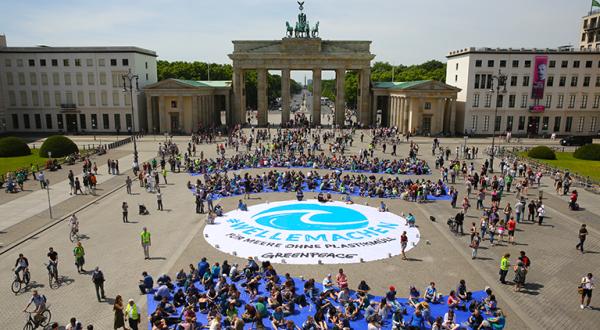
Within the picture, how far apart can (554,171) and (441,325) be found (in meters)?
34.9

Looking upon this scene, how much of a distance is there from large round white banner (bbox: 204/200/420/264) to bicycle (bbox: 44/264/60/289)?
7571mm

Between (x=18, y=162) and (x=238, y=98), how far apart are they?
1583 inches

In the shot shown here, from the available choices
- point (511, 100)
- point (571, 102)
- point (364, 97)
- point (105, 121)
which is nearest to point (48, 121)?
point (105, 121)

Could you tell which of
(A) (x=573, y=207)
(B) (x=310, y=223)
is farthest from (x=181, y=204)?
(A) (x=573, y=207)

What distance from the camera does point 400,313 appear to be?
51.7 ft

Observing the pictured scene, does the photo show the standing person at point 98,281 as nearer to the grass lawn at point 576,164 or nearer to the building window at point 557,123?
the grass lawn at point 576,164

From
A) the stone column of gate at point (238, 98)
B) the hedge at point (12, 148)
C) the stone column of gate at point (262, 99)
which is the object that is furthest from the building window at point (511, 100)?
the hedge at point (12, 148)

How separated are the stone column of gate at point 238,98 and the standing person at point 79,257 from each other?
62.6 m

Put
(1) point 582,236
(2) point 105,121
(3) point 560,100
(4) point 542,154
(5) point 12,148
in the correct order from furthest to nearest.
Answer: (2) point 105,121 → (3) point 560,100 → (5) point 12,148 → (4) point 542,154 → (1) point 582,236

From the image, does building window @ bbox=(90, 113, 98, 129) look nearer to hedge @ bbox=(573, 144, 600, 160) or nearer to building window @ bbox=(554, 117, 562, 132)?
hedge @ bbox=(573, 144, 600, 160)

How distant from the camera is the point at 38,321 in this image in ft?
51.0

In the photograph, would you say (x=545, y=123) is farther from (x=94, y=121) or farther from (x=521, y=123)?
(x=94, y=121)

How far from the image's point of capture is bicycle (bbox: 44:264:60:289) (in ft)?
62.1

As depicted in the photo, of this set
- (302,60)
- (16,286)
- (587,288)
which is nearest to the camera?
(587,288)
